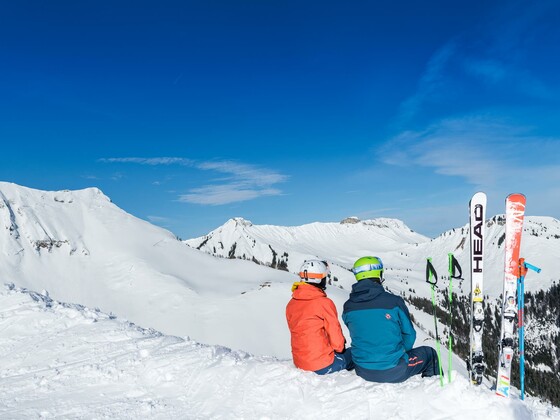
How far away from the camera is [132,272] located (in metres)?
55.8

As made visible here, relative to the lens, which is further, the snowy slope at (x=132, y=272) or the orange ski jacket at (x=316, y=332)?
the snowy slope at (x=132, y=272)

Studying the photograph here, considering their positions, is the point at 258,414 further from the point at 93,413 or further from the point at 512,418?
the point at 512,418

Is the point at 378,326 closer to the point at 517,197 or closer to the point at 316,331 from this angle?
the point at 316,331

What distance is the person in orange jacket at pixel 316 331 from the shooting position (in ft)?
25.6

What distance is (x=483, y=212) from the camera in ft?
33.1

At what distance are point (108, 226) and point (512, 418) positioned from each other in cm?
6978

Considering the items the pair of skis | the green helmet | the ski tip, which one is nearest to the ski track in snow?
the pair of skis

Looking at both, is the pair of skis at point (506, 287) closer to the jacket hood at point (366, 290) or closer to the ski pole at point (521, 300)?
the ski pole at point (521, 300)

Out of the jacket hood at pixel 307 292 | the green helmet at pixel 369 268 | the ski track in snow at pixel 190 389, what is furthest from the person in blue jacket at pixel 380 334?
the jacket hood at pixel 307 292

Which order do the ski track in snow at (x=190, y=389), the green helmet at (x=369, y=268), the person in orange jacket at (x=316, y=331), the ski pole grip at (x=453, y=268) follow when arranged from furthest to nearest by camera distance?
the ski pole grip at (x=453, y=268)
the person in orange jacket at (x=316, y=331)
the green helmet at (x=369, y=268)
the ski track in snow at (x=190, y=389)

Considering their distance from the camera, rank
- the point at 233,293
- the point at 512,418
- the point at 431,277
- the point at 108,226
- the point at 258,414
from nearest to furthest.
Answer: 1. the point at 512,418
2. the point at 258,414
3. the point at 431,277
4. the point at 233,293
5. the point at 108,226

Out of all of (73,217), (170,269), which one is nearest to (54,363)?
(170,269)

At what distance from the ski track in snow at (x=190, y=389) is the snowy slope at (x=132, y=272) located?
101 ft

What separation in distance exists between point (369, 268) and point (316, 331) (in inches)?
65.6
